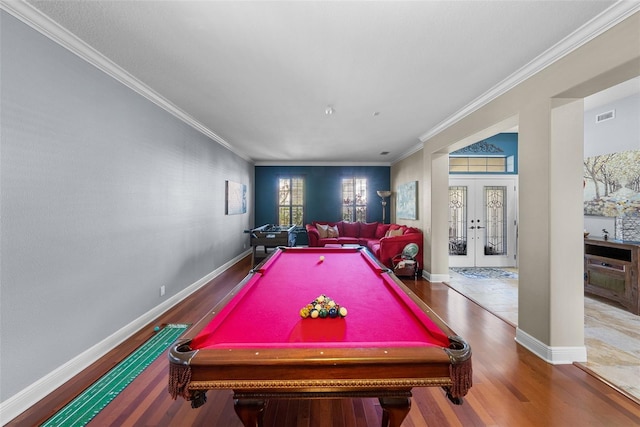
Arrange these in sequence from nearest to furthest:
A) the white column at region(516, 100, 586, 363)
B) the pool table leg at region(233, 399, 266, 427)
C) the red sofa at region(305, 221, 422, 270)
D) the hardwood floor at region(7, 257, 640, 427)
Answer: the pool table leg at region(233, 399, 266, 427) → the hardwood floor at region(7, 257, 640, 427) → the white column at region(516, 100, 586, 363) → the red sofa at region(305, 221, 422, 270)

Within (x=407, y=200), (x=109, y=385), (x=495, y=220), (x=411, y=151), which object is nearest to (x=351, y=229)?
(x=407, y=200)

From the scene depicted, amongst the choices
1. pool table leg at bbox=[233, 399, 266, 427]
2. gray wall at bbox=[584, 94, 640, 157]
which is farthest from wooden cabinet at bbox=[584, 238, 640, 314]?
pool table leg at bbox=[233, 399, 266, 427]

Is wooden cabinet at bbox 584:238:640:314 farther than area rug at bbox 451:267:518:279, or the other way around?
area rug at bbox 451:267:518:279

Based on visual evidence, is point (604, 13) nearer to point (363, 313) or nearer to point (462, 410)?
point (363, 313)

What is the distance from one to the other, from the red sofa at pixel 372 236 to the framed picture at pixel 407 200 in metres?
0.33

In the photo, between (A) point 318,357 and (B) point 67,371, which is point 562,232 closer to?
(A) point 318,357

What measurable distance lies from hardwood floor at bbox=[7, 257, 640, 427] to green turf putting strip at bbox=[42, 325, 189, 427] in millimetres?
59

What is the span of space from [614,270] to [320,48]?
451 centimetres

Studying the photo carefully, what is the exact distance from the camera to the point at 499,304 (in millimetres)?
3404

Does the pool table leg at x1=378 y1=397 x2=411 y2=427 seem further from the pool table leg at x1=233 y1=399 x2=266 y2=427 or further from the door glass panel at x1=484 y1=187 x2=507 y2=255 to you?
the door glass panel at x1=484 y1=187 x2=507 y2=255

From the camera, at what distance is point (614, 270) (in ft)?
10.4

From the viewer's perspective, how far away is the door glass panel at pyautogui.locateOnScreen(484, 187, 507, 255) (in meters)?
5.32

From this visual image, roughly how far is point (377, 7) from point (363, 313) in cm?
192

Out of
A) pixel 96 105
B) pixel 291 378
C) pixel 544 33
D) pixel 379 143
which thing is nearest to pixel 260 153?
pixel 379 143
